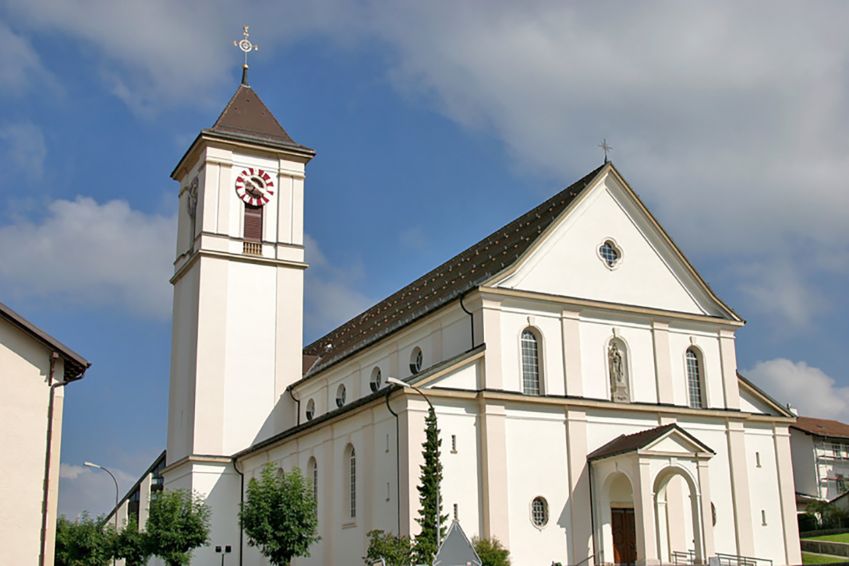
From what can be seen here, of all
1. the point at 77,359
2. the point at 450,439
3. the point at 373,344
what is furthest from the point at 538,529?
the point at 77,359

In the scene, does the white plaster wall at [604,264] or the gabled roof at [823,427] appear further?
the gabled roof at [823,427]

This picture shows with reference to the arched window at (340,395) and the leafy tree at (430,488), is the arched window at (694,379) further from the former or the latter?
the arched window at (340,395)

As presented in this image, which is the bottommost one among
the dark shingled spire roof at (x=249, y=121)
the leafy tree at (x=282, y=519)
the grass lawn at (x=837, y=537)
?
the grass lawn at (x=837, y=537)

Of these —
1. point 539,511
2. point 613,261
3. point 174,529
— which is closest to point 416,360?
point 539,511

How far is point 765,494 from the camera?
41.3 metres

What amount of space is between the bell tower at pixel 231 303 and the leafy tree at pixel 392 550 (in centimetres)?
1900

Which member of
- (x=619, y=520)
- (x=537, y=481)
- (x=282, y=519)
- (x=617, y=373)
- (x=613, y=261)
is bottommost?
(x=619, y=520)

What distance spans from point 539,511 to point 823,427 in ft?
208

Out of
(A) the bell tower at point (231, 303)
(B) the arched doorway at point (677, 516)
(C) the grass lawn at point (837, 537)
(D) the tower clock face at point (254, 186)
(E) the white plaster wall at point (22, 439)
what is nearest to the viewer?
(E) the white plaster wall at point (22, 439)

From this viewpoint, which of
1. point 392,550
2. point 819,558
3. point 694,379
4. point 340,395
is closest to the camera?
point 392,550

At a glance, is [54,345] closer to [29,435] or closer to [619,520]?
[29,435]

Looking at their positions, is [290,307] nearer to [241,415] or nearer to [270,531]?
[241,415]

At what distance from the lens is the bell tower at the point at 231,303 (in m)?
51.6

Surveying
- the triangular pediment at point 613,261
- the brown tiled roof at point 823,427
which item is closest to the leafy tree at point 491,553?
the triangular pediment at point 613,261
